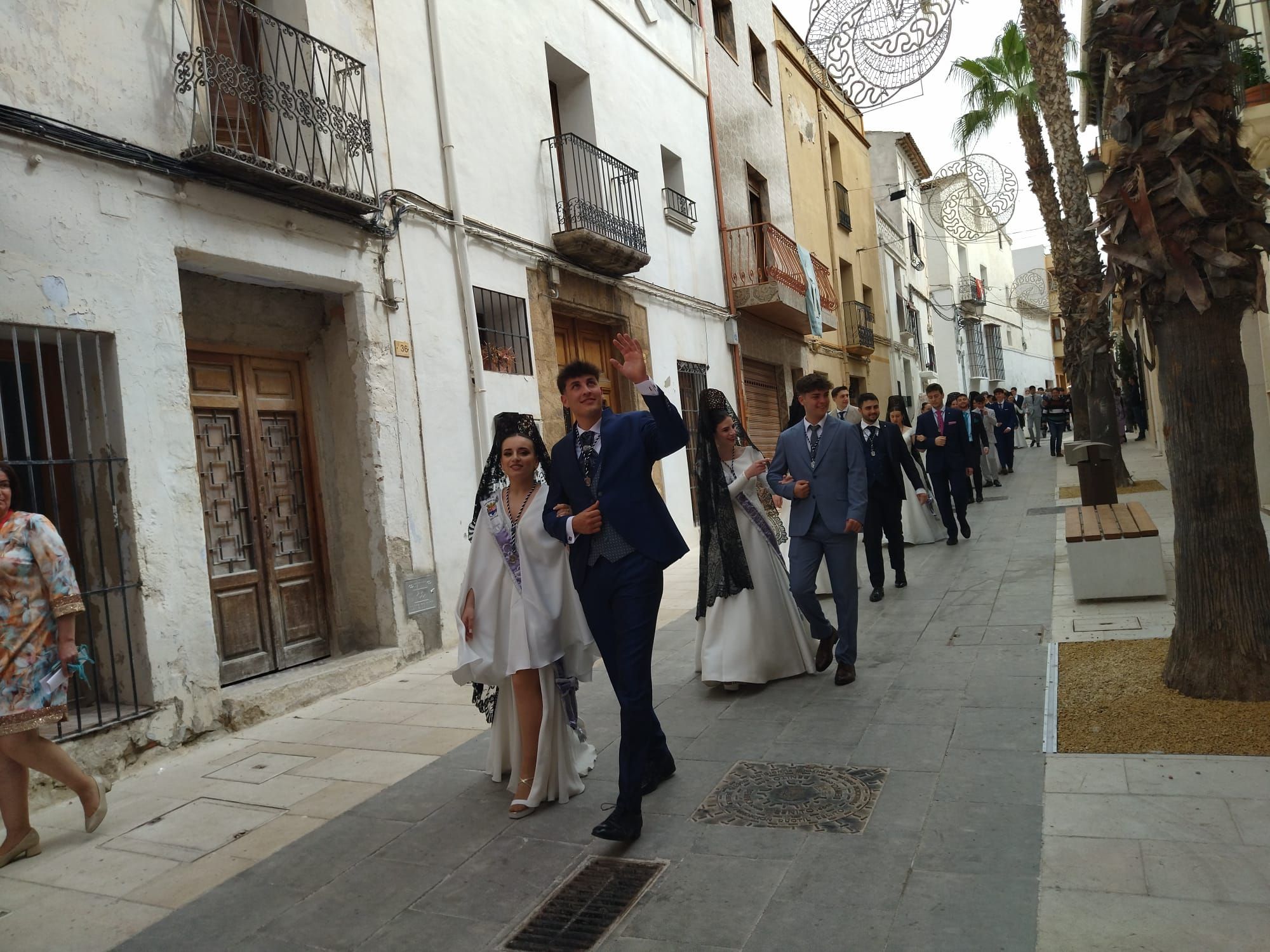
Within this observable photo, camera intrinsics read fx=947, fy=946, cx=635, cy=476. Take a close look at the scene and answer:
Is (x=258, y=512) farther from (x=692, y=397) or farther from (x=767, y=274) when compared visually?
(x=767, y=274)

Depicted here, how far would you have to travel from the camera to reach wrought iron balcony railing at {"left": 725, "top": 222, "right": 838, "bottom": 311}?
51.1 ft

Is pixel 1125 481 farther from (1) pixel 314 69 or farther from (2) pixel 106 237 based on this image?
(2) pixel 106 237

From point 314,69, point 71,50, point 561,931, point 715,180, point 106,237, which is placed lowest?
point 561,931

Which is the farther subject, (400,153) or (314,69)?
(400,153)

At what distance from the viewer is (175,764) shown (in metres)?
5.35

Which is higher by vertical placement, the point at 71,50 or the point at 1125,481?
the point at 71,50

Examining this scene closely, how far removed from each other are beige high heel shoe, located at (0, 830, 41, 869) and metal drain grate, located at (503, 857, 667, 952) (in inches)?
94.5

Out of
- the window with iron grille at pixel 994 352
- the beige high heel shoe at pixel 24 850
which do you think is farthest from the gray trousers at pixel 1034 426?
the beige high heel shoe at pixel 24 850

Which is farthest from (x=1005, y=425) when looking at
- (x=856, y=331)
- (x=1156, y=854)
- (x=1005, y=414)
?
(x=1156, y=854)

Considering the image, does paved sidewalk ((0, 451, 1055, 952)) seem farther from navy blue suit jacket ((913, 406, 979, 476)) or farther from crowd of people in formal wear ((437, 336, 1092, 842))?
navy blue suit jacket ((913, 406, 979, 476))

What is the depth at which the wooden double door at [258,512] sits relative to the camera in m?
6.65

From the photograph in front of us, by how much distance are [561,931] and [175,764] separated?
333cm

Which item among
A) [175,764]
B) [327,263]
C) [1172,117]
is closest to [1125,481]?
[1172,117]

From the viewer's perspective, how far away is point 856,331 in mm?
22672
